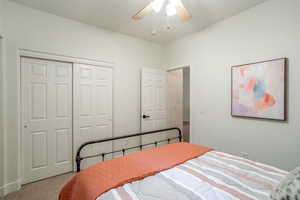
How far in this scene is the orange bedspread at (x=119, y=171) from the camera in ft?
3.50

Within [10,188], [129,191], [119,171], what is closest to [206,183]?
[129,191]

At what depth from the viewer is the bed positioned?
960mm

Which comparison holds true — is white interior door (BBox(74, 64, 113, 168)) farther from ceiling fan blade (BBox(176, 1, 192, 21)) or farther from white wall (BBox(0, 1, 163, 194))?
ceiling fan blade (BBox(176, 1, 192, 21))

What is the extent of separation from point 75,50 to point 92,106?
1050 mm

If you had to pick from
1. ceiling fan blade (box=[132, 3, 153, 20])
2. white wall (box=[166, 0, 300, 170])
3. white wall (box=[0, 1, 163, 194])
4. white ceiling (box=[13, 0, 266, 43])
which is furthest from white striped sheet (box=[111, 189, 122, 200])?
white ceiling (box=[13, 0, 266, 43])

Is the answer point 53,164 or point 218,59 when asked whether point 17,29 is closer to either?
point 53,164

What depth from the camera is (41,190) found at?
80.7 inches

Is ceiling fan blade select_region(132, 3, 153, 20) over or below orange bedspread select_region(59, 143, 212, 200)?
over

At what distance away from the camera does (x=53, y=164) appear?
2402 millimetres

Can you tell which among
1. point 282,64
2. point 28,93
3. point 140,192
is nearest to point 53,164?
point 28,93

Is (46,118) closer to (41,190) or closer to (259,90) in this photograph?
(41,190)

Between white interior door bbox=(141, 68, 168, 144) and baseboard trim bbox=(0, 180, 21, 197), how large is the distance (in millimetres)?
2176

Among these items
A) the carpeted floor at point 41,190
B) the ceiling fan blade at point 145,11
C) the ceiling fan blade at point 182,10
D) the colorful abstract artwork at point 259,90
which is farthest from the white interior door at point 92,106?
the colorful abstract artwork at point 259,90

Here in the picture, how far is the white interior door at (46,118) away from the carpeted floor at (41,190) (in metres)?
0.12
